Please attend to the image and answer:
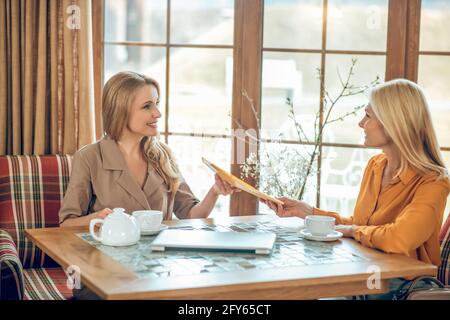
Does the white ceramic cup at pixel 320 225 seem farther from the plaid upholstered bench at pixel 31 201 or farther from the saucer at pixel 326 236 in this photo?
the plaid upholstered bench at pixel 31 201

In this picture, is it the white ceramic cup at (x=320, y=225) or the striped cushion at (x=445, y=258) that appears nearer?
the white ceramic cup at (x=320, y=225)

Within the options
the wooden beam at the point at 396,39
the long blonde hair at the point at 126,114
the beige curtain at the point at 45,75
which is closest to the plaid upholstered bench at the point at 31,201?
the beige curtain at the point at 45,75

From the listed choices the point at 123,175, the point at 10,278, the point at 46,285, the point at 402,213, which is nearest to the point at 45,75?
the point at 123,175

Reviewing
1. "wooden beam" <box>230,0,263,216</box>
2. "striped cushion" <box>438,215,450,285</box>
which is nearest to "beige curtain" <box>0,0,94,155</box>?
"wooden beam" <box>230,0,263,216</box>

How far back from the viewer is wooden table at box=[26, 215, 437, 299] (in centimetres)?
178

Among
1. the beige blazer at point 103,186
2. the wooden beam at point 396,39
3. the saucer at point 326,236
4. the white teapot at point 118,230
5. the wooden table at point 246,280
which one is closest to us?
the wooden table at point 246,280

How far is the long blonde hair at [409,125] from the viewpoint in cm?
246

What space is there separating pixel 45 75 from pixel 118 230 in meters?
1.46

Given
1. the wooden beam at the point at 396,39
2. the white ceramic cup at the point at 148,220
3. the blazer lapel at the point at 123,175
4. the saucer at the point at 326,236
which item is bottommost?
the saucer at the point at 326,236

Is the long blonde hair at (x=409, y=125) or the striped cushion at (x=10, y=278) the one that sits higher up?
the long blonde hair at (x=409, y=125)

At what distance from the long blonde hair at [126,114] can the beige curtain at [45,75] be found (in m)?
0.58

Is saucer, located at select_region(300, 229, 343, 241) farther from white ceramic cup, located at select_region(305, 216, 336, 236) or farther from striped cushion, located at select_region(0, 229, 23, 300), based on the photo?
striped cushion, located at select_region(0, 229, 23, 300)

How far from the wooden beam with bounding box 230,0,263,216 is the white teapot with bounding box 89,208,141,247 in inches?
54.9
